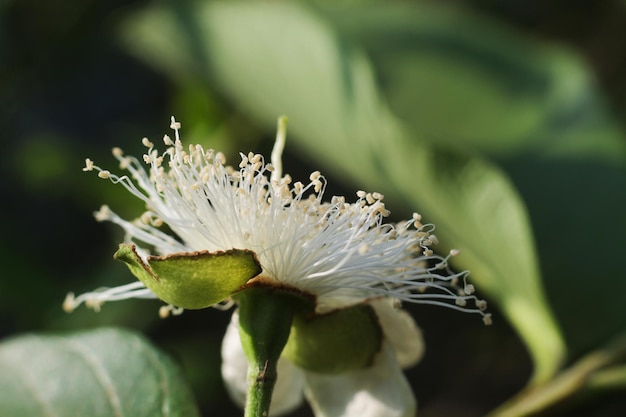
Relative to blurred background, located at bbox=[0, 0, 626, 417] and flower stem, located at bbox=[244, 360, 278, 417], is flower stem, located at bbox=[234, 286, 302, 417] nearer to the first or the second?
flower stem, located at bbox=[244, 360, 278, 417]

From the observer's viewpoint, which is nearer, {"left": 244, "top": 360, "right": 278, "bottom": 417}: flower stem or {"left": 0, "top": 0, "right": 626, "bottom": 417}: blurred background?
{"left": 244, "top": 360, "right": 278, "bottom": 417}: flower stem

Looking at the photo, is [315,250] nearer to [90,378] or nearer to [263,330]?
[263,330]

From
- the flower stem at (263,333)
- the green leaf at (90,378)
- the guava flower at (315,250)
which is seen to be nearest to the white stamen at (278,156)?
the guava flower at (315,250)

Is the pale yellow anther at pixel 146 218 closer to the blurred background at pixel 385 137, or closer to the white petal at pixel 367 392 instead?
the white petal at pixel 367 392

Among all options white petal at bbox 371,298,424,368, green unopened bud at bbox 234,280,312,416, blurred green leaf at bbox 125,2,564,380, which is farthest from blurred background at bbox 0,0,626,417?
green unopened bud at bbox 234,280,312,416

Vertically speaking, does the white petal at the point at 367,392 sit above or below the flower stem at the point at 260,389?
below

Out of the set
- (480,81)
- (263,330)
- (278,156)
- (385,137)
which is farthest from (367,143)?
(480,81)

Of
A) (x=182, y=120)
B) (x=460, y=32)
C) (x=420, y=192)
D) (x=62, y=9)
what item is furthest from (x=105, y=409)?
(x=62, y=9)

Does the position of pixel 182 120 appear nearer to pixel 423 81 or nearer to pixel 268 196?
pixel 423 81
